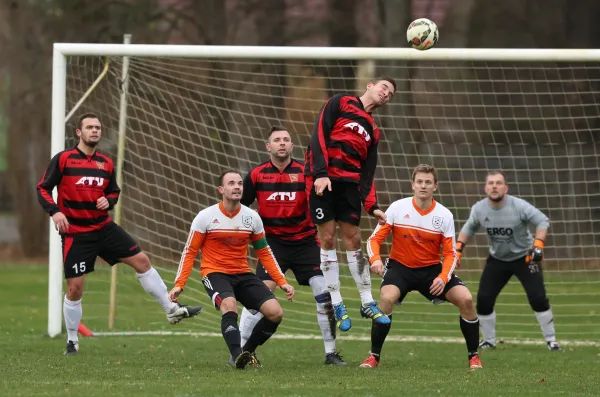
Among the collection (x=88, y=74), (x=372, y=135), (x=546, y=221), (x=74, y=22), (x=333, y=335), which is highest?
(x=74, y=22)

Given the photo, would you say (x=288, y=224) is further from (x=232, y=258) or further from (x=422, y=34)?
(x=422, y=34)

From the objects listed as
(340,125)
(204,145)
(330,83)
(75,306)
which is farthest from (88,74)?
(330,83)

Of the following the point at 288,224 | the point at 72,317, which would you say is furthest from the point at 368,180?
the point at 72,317

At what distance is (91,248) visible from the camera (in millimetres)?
11016

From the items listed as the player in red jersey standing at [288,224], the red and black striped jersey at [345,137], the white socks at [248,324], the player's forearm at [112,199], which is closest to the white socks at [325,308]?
the player in red jersey standing at [288,224]

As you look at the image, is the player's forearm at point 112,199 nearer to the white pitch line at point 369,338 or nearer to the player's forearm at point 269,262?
the player's forearm at point 269,262

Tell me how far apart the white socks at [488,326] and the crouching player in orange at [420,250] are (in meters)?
2.56

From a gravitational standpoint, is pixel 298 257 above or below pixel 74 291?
above

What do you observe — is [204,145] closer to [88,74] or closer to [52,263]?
[88,74]

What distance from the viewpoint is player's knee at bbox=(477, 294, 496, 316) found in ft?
41.4

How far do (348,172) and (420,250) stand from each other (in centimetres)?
94

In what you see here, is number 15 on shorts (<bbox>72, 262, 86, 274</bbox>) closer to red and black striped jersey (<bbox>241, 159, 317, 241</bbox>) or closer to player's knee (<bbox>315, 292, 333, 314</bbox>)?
red and black striped jersey (<bbox>241, 159, 317, 241</bbox>)

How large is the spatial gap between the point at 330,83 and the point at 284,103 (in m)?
2.59

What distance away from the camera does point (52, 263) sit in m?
12.5
